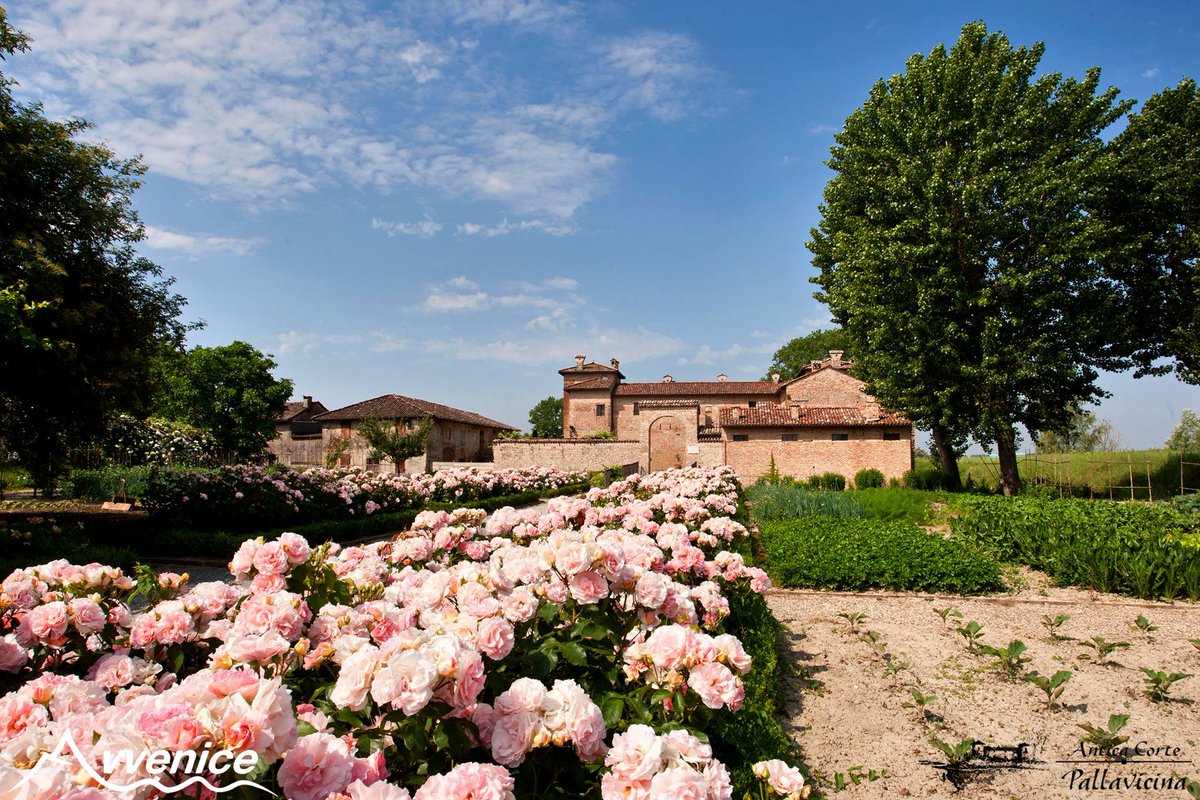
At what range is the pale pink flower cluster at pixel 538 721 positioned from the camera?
59.4 inches

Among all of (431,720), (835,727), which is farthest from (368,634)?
(835,727)

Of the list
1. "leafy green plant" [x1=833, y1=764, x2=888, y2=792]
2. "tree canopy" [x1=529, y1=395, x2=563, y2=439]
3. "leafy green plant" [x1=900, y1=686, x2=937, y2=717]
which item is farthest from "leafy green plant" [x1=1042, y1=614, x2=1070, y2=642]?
"tree canopy" [x1=529, y1=395, x2=563, y2=439]

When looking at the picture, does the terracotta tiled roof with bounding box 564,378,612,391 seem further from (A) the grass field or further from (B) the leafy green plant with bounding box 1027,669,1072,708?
(B) the leafy green plant with bounding box 1027,669,1072,708

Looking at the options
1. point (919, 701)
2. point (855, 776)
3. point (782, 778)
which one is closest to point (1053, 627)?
point (919, 701)

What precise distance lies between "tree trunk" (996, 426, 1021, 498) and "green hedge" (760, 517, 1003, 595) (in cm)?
955

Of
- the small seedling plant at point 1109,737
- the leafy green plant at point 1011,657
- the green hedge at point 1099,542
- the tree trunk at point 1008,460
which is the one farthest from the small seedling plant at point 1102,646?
the tree trunk at point 1008,460

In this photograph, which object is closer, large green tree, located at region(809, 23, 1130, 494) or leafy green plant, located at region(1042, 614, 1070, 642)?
leafy green plant, located at region(1042, 614, 1070, 642)

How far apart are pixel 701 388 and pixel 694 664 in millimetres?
43441

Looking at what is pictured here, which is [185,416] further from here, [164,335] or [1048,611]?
[1048,611]

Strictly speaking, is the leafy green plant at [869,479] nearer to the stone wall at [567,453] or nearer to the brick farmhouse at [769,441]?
the brick farmhouse at [769,441]

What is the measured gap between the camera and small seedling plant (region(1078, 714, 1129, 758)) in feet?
11.8

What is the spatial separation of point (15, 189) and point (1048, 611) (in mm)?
15729

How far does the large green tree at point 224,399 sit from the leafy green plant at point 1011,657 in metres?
38.3

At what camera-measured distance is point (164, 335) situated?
12297 millimetres
